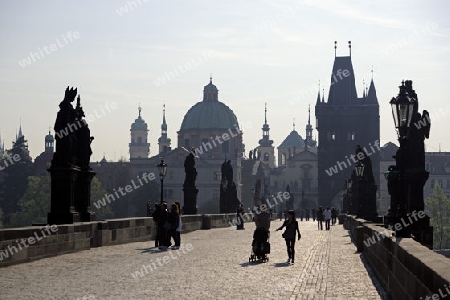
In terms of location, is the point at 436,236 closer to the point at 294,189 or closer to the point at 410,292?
the point at 294,189

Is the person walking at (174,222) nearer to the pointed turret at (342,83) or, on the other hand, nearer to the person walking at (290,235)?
the person walking at (290,235)

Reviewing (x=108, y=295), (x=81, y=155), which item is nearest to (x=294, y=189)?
(x=81, y=155)

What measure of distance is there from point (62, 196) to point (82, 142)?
2.79 metres

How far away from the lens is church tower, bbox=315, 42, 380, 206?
488 ft

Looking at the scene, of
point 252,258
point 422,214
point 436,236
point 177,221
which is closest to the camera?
point 252,258

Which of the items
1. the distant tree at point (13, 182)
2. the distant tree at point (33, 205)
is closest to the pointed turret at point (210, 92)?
the distant tree at point (13, 182)

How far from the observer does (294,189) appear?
19912 centimetres

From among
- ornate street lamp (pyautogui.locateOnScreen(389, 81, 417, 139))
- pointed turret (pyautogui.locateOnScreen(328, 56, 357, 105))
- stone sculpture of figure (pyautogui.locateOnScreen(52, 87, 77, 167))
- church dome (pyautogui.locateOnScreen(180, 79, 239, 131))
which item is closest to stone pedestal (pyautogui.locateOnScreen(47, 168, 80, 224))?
stone sculpture of figure (pyautogui.locateOnScreen(52, 87, 77, 167))

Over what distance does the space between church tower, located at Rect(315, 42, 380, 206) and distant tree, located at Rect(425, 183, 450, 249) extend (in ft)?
67.0

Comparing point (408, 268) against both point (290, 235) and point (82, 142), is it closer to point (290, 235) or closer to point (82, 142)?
point (290, 235)

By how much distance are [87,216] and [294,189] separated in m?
172

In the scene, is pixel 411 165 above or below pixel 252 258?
above

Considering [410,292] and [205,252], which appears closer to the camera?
[410,292]

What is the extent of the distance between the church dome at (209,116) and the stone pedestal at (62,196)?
158124 mm
